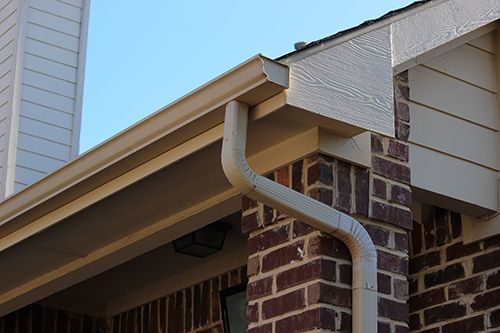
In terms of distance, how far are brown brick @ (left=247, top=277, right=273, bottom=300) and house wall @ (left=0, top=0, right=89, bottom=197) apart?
372cm

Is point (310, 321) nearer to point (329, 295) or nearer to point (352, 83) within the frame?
point (329, 295)

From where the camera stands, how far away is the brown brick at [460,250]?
458 centimetres

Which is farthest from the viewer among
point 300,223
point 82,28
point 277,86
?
point 82,28

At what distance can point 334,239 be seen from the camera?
3.79 m

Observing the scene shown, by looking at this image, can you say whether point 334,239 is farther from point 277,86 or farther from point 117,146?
point 117,146

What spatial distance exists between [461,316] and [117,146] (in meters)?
1.62

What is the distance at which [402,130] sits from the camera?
13.9 ft

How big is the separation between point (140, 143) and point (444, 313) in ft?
5.13

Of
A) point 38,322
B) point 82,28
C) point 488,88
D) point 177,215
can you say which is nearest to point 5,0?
point 82,28

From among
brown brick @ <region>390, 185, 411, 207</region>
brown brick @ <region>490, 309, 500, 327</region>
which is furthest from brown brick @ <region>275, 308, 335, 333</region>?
brown brick @ <region>490, 309, 500, 327</region>

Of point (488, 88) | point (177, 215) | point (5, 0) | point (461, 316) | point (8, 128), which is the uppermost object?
point (5, 0)

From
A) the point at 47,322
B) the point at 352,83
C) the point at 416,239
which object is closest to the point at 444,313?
the point at 416,239

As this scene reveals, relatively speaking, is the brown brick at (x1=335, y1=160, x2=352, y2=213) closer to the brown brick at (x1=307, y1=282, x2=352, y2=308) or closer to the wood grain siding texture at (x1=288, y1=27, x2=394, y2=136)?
the wood grain siding texture at (x1=288, y1=27, x2=394, y2=136)

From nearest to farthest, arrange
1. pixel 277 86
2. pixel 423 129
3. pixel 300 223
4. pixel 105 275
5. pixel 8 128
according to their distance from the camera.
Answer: pixel 277 86, pixel 300 223, pixel 423 129, pixel 105 275, pixel 8 128
